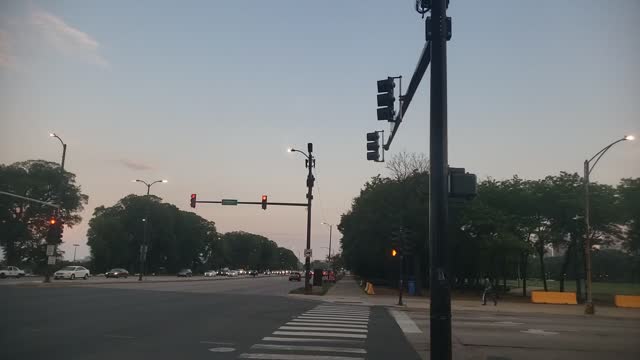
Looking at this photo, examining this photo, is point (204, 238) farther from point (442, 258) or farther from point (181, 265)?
point (442, 258)

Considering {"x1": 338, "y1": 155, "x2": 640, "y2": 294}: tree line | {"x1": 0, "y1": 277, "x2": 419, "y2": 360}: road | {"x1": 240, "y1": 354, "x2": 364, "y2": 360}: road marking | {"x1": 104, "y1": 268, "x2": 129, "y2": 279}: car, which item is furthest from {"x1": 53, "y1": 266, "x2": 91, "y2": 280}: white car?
{"x1": 240, "y1": 354, "x2": 364, "y2": 360}: road marking

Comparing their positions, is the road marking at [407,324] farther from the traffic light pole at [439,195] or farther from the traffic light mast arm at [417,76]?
the traffic light pole at [439,195]

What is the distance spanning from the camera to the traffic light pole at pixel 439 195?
8.40 m

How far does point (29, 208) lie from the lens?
8619 cm

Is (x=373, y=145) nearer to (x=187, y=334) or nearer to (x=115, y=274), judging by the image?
(x=187, y=334)

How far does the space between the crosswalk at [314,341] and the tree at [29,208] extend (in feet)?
243

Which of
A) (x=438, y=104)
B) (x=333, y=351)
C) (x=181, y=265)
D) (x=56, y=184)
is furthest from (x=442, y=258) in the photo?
(x=181, y=265)

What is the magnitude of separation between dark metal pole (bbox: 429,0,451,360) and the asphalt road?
469cm

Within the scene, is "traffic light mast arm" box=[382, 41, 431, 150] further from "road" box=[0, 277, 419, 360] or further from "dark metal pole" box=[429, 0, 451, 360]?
"road" box=[0, 277, 419, 360]

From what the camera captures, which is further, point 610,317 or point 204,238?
point 204,238

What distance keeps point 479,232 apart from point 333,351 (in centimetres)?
3818

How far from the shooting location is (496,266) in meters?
48.6

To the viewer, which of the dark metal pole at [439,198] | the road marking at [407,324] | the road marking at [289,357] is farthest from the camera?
the road marking at [407,324]

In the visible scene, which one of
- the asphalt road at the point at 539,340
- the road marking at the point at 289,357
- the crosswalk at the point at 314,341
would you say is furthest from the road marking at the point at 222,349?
the asphalt road at the point at 539,340
